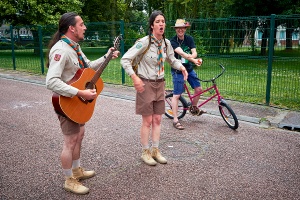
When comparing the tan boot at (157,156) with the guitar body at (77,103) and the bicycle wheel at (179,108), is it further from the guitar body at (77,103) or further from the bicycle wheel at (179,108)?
the bicycle wheel at (179,108)

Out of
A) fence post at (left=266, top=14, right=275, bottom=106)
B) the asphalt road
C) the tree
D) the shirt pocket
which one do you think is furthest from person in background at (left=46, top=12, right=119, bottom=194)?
the tree

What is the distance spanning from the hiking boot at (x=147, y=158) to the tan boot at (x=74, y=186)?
1028 mm

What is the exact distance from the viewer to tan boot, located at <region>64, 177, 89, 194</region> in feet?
11.7

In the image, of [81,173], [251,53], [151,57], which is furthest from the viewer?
[251,53]

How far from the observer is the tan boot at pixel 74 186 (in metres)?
3.58

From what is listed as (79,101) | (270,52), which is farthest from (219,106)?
(79,101)

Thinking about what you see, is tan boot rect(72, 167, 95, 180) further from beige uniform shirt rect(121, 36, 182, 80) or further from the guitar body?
beige uniform shirt rect(121, 36, 182, 80)

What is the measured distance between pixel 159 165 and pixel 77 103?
156 cm

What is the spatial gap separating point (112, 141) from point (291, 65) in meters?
4.70

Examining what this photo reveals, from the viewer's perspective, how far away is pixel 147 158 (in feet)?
14.5

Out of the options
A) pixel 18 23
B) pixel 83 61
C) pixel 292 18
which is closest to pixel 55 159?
pixel 83 61

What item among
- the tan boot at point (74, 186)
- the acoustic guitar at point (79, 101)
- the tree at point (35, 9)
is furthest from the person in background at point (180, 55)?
the tree at point (35, 9)

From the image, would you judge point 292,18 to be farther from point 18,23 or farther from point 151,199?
point 18,23

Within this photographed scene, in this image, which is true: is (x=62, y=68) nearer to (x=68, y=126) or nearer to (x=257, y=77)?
(x=68, y=126)
